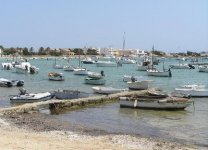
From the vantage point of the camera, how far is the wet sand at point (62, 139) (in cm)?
1988

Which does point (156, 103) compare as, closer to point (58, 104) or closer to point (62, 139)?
point (58, 104)

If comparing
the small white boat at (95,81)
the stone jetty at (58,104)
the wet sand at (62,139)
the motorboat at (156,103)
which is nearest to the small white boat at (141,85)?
the stone jetty at (58,104)

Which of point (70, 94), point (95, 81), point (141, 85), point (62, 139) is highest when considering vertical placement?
point (62, 139)

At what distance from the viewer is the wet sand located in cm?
1988

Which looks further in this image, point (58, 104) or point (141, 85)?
point (141, 85)

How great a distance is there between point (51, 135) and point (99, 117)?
34.6 ft

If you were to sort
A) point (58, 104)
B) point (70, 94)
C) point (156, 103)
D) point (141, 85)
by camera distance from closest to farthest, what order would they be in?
1. point (58, 104)
2. point (156, 103)
3. point (70, 94)
4. point (141, 85)

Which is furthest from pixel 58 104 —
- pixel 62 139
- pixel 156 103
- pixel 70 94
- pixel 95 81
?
pixel 95 81

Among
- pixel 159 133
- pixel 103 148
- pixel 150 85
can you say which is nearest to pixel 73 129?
pixel 159 133

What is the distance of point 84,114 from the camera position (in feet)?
114

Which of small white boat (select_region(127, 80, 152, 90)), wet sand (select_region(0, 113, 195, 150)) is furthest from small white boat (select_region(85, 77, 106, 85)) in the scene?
wet sand (select_region(0, 113, 195, 150))

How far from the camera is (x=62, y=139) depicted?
21.8m

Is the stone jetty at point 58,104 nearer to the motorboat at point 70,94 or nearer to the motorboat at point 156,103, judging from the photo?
the motorboat at point 70,94

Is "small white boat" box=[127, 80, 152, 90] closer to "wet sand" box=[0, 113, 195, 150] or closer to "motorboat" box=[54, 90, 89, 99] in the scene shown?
"motorboat" box=[54, 90, 89, 99]
